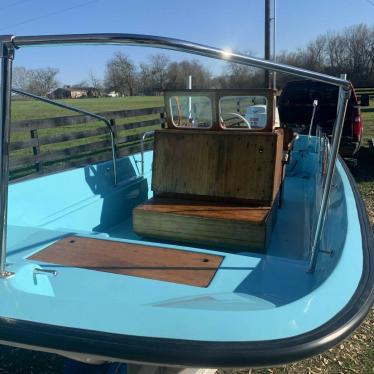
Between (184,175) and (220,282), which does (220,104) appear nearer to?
(184,175)

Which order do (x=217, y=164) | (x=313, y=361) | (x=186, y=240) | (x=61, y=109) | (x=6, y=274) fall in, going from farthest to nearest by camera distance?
1. (x=61, y=109)
2. (x=217, y=164)
3. (x=186, y=240)
4. (x=313, y=361)
5. (x=6, y=274)

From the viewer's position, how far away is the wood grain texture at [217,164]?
2697mm

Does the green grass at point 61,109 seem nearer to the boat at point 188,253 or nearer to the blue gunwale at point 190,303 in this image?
the boat at point 188,253

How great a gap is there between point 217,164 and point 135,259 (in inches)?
44.6

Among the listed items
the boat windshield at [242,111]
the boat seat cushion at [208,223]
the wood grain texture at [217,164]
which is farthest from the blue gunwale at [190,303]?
the boat windshield at [242,111]

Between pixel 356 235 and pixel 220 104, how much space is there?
4.15 ft

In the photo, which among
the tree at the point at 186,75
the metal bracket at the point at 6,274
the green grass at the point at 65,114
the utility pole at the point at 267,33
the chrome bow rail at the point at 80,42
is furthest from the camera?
the utility pole at the point at 267,33

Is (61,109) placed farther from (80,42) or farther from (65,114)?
(80,42)

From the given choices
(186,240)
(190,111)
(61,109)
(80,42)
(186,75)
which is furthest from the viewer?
(61,109)

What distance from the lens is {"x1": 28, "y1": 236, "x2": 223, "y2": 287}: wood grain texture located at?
1.75 metres

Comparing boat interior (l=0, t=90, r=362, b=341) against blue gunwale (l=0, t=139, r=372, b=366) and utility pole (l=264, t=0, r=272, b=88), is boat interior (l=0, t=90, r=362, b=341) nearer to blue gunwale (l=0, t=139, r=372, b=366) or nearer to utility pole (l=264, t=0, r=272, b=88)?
blue gunwale (l=0, t=139, r=372, b=366)

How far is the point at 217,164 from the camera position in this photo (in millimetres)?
2805

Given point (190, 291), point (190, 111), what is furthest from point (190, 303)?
point (190, 111)

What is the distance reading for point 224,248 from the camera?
99.0 inches
